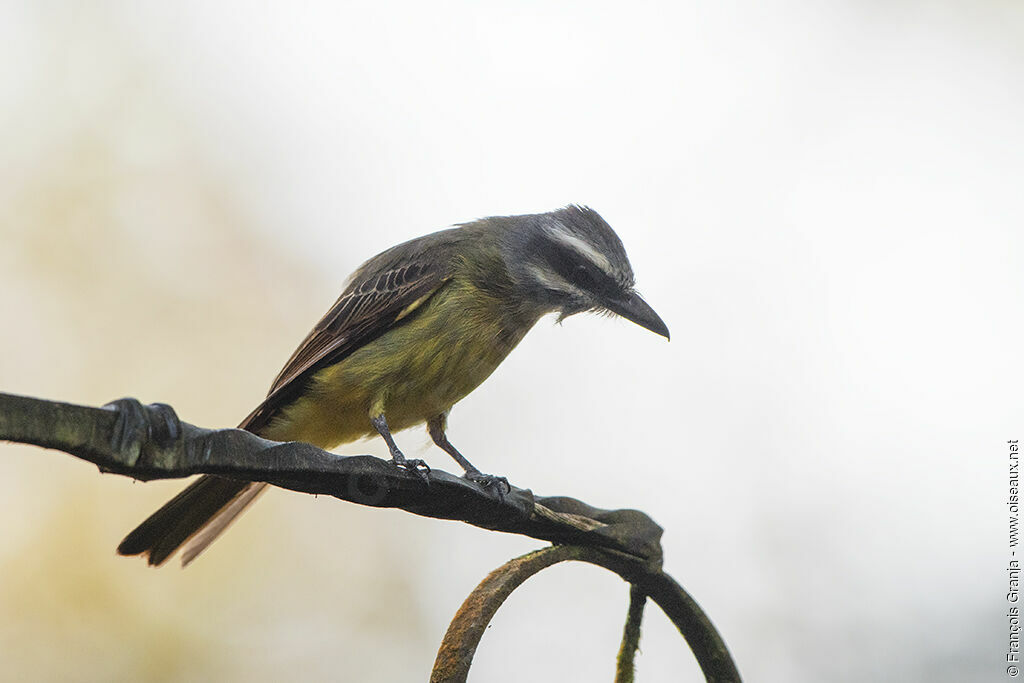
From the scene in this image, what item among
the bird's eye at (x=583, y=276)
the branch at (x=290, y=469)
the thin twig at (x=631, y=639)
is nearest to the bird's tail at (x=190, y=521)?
the branch at (x=290, y=469)

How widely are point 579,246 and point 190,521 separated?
1.97 metres

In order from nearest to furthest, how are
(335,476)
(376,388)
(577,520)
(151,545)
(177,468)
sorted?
(177,468) → (335,476) → (577,520) → (151,545) → (376,388)

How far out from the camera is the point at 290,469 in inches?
68.7

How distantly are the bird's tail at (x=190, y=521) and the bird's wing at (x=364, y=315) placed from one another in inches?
26.2

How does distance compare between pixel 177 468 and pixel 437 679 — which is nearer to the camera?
pixel 177 468

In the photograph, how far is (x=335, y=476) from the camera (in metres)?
1.85

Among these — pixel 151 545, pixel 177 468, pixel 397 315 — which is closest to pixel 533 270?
pixel 397 315

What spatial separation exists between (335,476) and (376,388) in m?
→ 2.34

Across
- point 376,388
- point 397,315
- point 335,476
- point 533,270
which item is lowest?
point 335,476

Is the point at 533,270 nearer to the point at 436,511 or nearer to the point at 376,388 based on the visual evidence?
the point at 376,388

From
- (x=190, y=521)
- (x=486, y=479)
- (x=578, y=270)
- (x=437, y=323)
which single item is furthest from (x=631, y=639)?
→ (x=578, y=270)

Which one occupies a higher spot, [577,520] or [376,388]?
[376,388]

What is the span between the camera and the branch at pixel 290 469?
1.39m

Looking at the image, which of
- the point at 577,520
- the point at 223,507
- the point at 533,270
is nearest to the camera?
the point at 577,520
